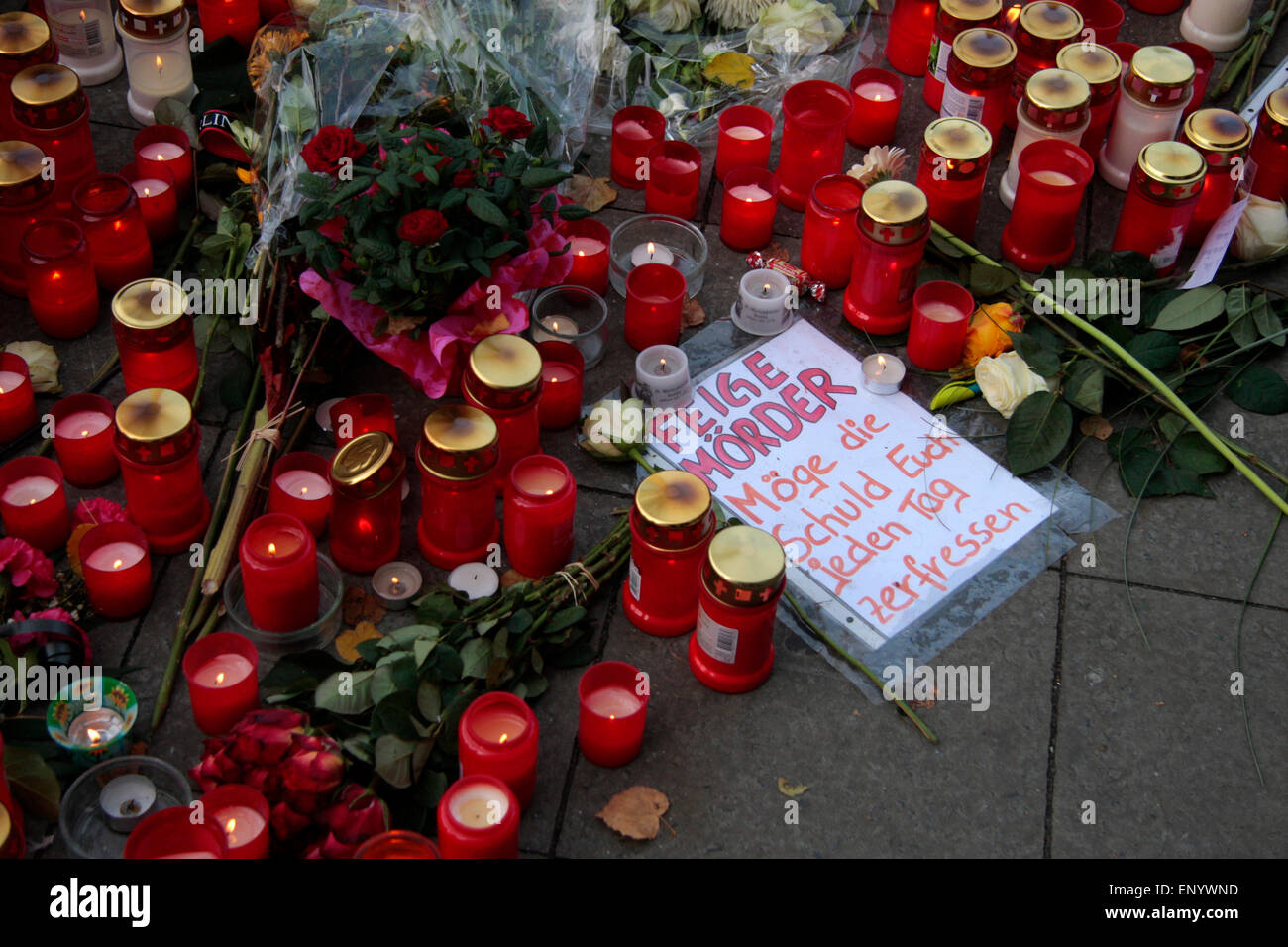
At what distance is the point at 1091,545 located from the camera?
2.96 meters

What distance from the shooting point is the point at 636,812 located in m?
2.49

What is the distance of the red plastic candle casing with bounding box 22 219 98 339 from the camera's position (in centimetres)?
307

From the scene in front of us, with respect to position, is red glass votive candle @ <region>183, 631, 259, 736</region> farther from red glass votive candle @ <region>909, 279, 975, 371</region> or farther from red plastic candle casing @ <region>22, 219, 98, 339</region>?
red glass votive candle @ <region>909, 279, 975, 371</region>

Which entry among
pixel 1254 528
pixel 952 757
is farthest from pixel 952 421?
pixel 952 757

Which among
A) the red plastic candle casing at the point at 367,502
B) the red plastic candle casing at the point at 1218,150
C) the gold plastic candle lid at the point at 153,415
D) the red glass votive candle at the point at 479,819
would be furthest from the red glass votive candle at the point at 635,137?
the red glass votive candle at the point at 479,819

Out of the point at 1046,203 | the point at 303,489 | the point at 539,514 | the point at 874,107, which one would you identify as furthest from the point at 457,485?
the point at 874,107

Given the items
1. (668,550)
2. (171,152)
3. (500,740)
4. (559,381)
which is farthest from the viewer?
(171,152)

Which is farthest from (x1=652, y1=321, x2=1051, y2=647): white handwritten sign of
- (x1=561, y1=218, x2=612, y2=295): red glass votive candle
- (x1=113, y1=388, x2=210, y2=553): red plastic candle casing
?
(x1=113, y1=388, x2=210, y2=553): red plastic candle casing

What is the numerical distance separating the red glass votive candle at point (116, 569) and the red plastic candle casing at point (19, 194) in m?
0.88

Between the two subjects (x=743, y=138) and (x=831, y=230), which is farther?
(x=743, y=138)

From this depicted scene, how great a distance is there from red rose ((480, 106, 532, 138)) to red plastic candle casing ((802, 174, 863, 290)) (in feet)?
2.57

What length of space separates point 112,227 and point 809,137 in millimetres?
1711

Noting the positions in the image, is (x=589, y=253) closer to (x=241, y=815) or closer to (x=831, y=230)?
(x=831, y=230)

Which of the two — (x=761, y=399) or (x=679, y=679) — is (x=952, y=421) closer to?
(x=761, y=399)
